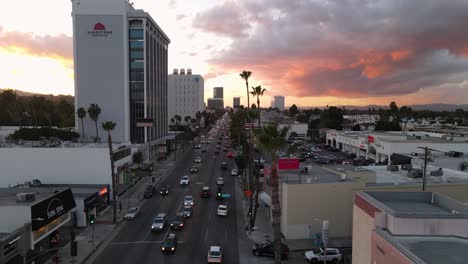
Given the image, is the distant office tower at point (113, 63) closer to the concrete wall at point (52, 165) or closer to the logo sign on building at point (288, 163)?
the concrete wall at point (52, 165)

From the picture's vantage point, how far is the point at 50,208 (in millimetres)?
29672

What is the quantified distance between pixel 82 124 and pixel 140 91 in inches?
616

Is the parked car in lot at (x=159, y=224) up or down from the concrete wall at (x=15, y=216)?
down

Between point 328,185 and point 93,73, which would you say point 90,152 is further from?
point 93,73

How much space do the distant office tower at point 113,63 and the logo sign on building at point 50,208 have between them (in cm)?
5506

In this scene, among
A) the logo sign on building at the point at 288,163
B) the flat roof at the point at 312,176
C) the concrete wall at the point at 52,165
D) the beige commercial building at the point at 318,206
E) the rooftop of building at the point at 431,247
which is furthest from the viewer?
the concrete wall at the point at 52,165

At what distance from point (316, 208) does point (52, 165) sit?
32.8m

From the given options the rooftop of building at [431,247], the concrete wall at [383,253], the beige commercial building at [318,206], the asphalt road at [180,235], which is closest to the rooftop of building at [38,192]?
the asphalt road at [180,235]

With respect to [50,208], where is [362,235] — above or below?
above

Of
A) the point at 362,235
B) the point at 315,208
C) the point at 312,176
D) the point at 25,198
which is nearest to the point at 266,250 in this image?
the point at 315,208

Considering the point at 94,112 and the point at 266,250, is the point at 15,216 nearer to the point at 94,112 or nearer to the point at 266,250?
the point at 266,250

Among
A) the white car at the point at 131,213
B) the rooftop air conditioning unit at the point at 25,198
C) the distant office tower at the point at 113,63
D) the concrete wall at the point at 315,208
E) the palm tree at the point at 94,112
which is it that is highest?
the distant office tower at the point at 113,63

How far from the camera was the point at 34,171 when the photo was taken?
46031 millimetres

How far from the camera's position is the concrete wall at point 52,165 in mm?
45875
